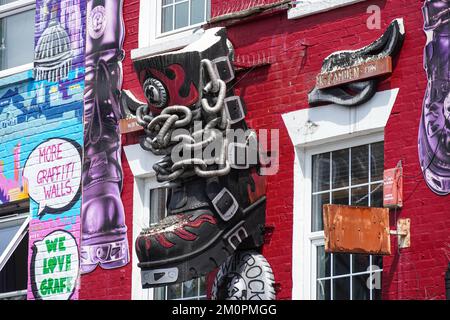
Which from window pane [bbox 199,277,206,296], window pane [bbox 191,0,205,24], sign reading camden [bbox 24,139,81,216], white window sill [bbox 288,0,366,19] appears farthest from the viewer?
sign reading camden [bbox 24,139,81,216]

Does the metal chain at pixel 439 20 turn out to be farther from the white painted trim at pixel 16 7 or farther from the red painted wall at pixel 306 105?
the white painted trim at pixel 16 7

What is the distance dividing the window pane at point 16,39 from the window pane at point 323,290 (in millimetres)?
5545

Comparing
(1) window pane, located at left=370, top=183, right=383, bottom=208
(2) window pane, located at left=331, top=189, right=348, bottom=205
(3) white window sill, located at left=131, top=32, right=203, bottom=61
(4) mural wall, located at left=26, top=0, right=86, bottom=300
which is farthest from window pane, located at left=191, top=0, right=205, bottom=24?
(1) window pane, located at left=370, top=183, right=383, bottom=208

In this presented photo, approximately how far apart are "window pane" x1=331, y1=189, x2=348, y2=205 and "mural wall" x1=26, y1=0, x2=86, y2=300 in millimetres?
3542

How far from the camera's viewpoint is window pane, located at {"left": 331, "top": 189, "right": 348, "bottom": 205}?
16.0m

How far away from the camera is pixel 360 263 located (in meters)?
15.8

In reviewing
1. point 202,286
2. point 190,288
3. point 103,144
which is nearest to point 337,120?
point 202,286

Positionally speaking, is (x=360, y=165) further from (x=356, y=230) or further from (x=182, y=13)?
(x=182, y=13)

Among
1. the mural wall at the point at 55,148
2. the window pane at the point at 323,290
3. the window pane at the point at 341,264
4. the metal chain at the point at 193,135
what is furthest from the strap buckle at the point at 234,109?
the mural wall at the point at 55,148

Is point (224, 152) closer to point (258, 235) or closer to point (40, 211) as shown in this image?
point (258, 235)

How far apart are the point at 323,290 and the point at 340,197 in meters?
0.90

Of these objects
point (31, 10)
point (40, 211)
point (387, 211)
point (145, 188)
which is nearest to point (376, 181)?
point (387, 211)

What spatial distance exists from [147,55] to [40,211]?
7.46ft

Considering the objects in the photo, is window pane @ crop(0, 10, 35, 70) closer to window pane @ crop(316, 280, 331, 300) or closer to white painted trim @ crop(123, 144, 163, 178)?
white painted trim @ crop(123, 144, 163, 178)
